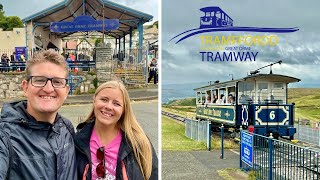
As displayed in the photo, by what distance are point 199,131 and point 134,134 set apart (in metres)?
4.84

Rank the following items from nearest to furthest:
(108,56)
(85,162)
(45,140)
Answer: (45,140) → (85,162) → (108,56)

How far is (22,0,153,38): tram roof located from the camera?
179cm

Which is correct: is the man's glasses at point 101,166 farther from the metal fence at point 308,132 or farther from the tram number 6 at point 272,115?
the metal fence at point 308,132

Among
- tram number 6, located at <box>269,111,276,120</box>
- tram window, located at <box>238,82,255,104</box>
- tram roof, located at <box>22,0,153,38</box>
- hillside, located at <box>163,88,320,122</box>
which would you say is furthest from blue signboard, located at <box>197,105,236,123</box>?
tram roof, located at <box>22,0,153,38</box>

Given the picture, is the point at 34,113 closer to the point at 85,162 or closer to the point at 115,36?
the point at 85,162

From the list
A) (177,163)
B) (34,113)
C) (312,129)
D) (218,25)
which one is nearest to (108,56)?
(34,113)

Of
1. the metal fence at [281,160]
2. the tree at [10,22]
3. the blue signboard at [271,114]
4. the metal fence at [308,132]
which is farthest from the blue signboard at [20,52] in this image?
the metal fence at [308,132]

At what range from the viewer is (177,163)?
4.54 meters

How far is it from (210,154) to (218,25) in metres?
2.07

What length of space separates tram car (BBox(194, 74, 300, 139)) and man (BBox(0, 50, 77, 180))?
4.39 meters

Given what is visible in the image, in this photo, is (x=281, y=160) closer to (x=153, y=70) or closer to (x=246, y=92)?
(x=153, y=70)

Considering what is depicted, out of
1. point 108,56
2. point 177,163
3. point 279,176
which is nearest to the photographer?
point 108,56

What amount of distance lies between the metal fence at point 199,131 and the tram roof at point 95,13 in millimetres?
3625

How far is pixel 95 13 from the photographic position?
6.04ft
